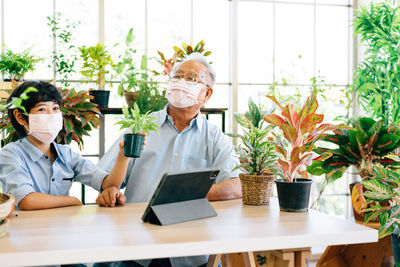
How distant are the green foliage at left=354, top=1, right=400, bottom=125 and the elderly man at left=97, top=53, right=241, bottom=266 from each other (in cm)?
218

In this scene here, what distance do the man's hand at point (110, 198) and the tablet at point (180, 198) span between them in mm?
402

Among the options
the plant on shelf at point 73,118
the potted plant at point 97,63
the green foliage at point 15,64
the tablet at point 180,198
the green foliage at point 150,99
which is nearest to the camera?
the tablet at point 180,198

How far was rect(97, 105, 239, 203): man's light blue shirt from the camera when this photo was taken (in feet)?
8.16

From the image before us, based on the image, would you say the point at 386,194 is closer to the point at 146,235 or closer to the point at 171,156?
the point at 171,156

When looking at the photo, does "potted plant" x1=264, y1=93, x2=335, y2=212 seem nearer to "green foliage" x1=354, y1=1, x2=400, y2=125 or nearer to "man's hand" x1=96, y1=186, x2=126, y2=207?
"man's hand" x1=96, y1=186, x2=126, y2=207

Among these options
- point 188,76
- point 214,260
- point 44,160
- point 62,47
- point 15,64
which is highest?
point 62,47

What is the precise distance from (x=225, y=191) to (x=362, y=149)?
3.78 feet

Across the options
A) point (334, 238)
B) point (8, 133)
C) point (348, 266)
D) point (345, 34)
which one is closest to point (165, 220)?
point (334, 238)

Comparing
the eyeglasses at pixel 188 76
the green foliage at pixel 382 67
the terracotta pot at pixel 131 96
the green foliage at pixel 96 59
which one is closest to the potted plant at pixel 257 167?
the eyeglasses at pixel 188 76

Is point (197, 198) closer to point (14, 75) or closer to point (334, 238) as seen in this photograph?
point (334, 238)

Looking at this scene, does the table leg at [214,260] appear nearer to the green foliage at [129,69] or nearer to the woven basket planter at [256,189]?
the woven basket planter at [256,189]

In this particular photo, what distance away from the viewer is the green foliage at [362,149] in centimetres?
285

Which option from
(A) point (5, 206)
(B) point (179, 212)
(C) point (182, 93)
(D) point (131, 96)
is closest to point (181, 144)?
(C) point (182, 93)

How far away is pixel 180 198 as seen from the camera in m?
1.73
